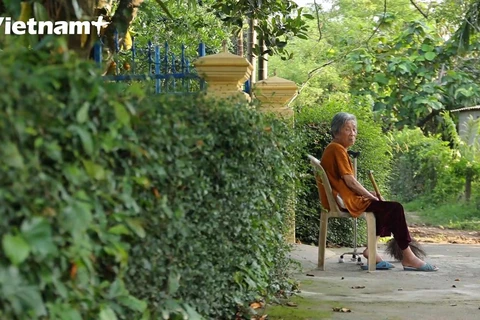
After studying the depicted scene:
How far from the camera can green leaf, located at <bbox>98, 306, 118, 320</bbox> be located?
3.38 meters

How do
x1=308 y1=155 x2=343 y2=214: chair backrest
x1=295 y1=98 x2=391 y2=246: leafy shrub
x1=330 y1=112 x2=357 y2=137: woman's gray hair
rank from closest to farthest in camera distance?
1. x1=308 y1=155 x2=343 y2=214: chair backrest
2. x1=330 y1=112 x2=357 y2=137: woman's gray hair
3. x1=295 y1=98 x2=391 y2=246: leafy shrub

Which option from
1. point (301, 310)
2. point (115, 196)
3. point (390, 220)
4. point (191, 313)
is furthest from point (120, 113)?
point (390, 220)

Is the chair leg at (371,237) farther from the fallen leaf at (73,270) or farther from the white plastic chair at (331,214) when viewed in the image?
the fallen leaf at (73,270)

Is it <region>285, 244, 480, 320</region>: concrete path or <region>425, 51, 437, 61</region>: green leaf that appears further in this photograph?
<region>425, 51, 437, 61</region>: green leaf

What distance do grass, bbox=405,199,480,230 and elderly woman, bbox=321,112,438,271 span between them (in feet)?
37.2

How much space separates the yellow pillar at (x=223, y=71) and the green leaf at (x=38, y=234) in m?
4.27

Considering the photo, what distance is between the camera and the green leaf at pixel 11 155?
2568 millimetres

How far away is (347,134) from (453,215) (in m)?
13.9

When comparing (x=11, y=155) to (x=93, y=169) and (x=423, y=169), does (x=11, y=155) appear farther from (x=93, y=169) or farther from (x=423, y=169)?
(x=423, y=169)

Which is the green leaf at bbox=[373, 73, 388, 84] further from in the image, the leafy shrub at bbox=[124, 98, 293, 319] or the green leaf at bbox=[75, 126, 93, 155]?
the green leaf at bbox=[75, 126, 93, 155]

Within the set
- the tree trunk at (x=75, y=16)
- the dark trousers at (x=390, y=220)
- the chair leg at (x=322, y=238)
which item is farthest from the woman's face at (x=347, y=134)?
the tree trunk at (x=75, y=16)

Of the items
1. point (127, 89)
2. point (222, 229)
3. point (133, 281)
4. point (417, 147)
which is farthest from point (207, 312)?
point (417, 147)

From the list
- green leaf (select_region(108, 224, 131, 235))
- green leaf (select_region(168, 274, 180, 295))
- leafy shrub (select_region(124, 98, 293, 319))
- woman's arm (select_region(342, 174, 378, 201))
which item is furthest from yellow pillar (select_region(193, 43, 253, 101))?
green leaf (select_region(108, 224, 131, 235))

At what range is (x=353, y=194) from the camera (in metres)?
9.59
